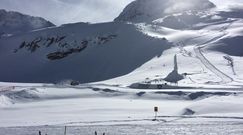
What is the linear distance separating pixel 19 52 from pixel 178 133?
144 meters

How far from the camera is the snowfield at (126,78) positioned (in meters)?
34.5

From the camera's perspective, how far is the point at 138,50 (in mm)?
131375

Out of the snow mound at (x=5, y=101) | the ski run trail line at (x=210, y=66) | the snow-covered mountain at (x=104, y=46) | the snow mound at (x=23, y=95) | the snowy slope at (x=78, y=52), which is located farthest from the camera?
the snowy slope at (x=78, y=52)

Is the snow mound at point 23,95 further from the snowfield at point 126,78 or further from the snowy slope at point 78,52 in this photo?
the snowy slope at point 78,52

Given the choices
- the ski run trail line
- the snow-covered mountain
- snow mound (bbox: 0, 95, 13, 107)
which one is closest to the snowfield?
snow mound (bbox: 0, 95, 13, 107)

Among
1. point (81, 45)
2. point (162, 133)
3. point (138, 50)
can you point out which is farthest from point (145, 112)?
point (81, 45)

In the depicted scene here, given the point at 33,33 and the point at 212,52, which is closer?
the point at 212,52

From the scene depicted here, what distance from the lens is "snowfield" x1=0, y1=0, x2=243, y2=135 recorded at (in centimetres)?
3450

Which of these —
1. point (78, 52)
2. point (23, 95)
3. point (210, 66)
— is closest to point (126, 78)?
point (210, 66)

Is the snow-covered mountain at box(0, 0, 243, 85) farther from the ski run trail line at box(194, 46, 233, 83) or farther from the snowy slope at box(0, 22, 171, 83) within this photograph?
the ski run trail line at box(194, 46, 233, 83)

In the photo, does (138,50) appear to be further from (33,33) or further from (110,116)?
(110,116)

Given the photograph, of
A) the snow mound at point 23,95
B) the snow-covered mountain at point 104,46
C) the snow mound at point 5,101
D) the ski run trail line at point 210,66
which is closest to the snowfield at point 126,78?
the snow mound at point 5,101

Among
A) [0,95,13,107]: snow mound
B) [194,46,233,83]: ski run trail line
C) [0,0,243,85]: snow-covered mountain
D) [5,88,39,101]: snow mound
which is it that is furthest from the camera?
[0,0,243,85]: snow-covered mountain

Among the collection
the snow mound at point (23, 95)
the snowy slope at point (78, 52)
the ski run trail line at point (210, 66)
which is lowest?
the snow mound at point (23, 95)
